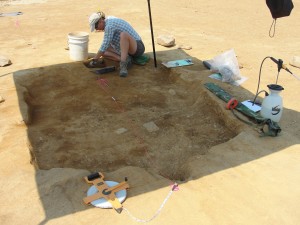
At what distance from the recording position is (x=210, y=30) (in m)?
7.89

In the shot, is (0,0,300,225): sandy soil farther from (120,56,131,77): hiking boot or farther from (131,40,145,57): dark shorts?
(131,40,145,57): dark shorts

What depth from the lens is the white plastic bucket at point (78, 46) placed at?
18.3 feet

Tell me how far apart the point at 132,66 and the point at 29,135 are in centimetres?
252

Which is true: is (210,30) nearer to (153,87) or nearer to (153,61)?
(153,61)

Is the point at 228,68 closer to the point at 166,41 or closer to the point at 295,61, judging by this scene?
the point at 295,61

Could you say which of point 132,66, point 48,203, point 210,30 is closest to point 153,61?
point 132,66

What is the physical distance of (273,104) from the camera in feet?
11.7

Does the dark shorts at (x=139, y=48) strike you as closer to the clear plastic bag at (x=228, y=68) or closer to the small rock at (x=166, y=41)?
the small rock at (x=166, y=41)

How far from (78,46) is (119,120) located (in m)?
2.07

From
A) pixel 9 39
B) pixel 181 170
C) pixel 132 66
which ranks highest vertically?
pixel 9 39

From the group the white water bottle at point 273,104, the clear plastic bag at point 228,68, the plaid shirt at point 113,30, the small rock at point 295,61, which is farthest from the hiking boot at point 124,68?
the small rock at point 295,61

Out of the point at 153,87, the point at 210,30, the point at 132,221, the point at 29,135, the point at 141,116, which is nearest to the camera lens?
the point at 132,221

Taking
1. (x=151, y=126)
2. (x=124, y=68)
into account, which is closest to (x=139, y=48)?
(x=124, y=68)

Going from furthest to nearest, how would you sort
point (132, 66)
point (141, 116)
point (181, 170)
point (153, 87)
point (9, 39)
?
point (9, 39) → point (132, 66) → point (153, 87) → point (141, 116) → point (181, 170)
